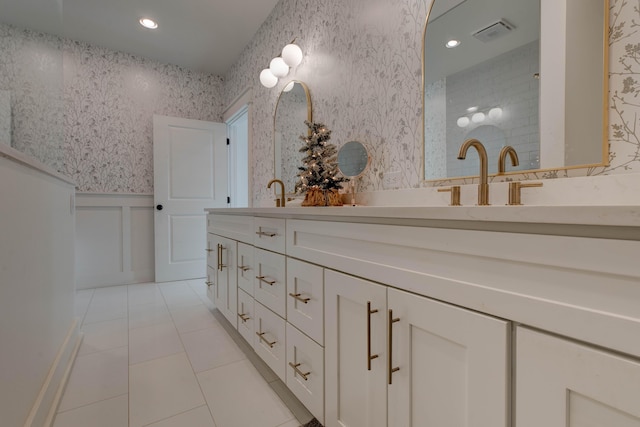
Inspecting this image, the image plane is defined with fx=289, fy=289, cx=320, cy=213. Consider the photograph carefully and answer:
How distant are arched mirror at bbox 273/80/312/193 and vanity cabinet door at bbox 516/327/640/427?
1.83 meters

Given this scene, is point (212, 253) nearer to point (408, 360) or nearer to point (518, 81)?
point (408, 360)

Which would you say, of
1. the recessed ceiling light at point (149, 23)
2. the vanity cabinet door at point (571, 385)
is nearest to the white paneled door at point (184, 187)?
the recessed ceiling light at point (149, 23)

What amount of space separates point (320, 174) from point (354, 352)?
941 mm

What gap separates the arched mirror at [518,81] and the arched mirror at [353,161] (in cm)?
38

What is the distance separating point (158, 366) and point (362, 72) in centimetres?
193

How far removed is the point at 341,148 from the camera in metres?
1.69

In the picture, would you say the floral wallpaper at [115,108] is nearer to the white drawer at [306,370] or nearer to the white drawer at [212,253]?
the white drawer at [212,253]

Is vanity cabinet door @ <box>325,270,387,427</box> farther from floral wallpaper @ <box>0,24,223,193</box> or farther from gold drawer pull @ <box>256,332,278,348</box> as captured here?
floral wallpaper @ <box>0,24,223,193</box>

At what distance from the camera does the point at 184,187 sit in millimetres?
3461

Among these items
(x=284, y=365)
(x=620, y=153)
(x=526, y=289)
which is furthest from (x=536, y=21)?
(x=284, y=365)

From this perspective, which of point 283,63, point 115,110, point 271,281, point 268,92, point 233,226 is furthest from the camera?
point 115,110

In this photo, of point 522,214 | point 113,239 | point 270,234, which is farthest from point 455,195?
point 113,239

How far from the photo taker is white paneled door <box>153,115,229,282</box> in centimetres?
330

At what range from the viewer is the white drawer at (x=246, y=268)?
61.0 inches
